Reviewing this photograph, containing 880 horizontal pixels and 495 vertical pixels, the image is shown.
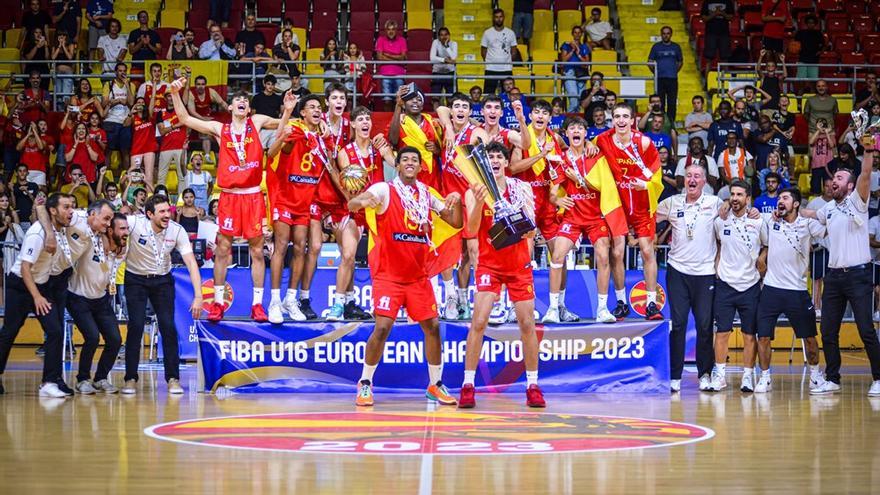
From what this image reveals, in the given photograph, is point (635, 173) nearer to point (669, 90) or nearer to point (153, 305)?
point (153, 305)

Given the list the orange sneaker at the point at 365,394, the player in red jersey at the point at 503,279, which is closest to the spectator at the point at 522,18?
the player in red jersey at the point at 503,279

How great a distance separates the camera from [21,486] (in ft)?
25.2

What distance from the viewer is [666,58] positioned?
22094mm

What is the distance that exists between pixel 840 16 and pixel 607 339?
15.0 metres

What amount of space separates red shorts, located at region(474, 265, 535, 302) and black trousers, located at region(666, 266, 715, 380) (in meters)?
2.70

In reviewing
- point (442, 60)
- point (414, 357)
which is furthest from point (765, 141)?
point (414, 357)

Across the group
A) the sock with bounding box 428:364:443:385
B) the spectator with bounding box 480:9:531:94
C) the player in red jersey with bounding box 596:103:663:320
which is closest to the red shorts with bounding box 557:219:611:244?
the player in red jersey with bounding box 596:103:663:320

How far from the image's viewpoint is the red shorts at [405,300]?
11.7m

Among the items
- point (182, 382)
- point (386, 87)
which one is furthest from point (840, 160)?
point (182, 382)

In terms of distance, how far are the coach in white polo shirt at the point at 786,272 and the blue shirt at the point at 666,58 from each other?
349 inches

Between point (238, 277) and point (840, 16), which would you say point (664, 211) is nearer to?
point (238, 277)

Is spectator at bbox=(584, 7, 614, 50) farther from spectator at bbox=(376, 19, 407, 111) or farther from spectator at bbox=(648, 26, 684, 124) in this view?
spectator at bbox=(376, 19, 407, 111)

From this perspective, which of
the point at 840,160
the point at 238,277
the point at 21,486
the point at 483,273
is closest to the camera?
the point at 21,486

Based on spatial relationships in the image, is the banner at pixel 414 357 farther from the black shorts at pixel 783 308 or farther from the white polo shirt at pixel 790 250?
the white polo shirt at pixel 790 250
